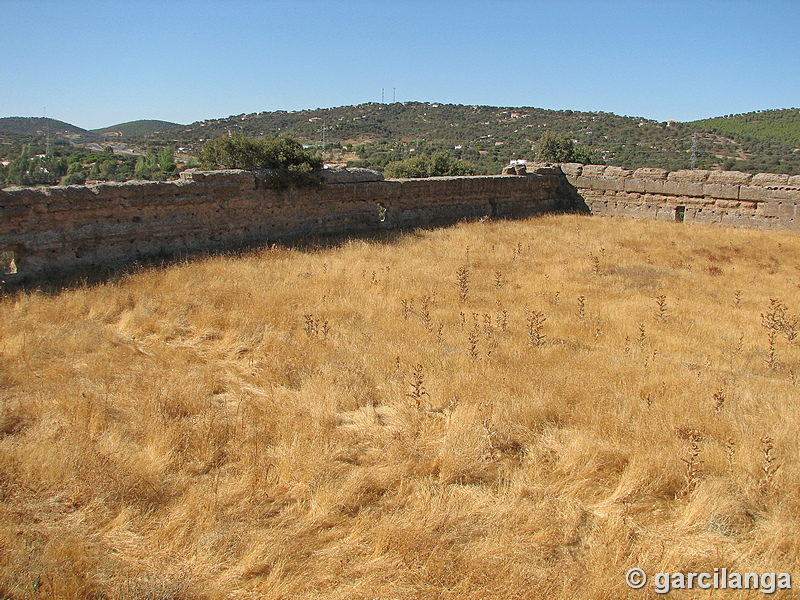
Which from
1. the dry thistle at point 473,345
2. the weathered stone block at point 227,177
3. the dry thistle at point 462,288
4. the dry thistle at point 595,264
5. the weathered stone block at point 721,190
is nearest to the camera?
the dry thistle at point 473,345

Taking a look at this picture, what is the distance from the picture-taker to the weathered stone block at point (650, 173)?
49.5ft

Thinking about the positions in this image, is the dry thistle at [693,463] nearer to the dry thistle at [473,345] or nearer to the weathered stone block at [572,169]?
the dry thistle at [473,345]

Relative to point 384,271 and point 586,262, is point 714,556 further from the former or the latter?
point 586,262

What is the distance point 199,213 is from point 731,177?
12290mm

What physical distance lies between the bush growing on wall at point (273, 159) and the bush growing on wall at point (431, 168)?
9888 mm

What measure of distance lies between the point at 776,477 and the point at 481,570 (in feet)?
6.73

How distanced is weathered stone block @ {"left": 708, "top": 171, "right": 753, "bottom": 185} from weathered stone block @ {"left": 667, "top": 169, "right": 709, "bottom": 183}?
6.5 inches

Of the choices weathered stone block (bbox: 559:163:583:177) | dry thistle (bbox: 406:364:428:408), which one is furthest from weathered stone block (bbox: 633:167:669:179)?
dry thistle (bbox: 406:364:428:408)

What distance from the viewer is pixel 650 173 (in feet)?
50.1

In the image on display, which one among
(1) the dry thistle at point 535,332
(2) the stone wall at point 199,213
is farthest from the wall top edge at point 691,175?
(1) the dry thistle at point 535,332

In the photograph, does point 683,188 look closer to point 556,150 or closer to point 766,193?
point 766,193

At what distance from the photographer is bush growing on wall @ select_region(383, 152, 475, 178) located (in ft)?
69.6

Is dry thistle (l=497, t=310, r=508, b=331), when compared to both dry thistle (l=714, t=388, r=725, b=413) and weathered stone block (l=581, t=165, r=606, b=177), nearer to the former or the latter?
dry thistle (l=714, t=388, r=725, b=413)

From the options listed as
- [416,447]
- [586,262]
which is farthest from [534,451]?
[586,262]
